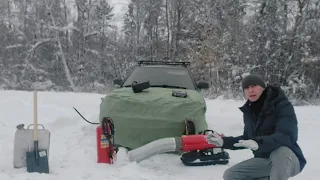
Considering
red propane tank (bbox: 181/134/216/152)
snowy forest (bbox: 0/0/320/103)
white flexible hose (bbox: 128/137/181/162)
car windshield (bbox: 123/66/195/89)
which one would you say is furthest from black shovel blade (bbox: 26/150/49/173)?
snowy forest (bbox: 0/0/320/103)

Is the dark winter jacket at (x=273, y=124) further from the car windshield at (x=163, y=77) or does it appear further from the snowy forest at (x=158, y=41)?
the snowy forest at (x=158, y=41)

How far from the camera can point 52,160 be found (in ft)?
16.0

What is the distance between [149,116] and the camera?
17.3 feet

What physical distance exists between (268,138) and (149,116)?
254 cm

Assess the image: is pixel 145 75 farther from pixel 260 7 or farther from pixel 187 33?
pixel 187 33

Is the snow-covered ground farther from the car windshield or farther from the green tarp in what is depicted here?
the car windshield

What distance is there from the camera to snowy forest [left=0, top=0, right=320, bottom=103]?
66.7ft

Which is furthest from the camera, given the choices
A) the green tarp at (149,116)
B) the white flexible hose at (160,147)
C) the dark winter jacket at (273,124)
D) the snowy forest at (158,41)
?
the snowy forest at (158,41)

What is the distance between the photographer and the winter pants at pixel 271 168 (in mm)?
3037

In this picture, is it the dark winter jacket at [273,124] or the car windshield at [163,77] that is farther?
the car windshield at [163,77]

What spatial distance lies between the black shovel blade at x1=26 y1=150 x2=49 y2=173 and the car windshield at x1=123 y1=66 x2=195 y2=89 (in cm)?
274

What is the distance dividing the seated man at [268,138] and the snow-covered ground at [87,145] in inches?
47.6

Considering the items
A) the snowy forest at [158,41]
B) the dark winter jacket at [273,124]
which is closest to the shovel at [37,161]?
the dark winter jacket at [273,124]

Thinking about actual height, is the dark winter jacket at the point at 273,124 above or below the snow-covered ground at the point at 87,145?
above
